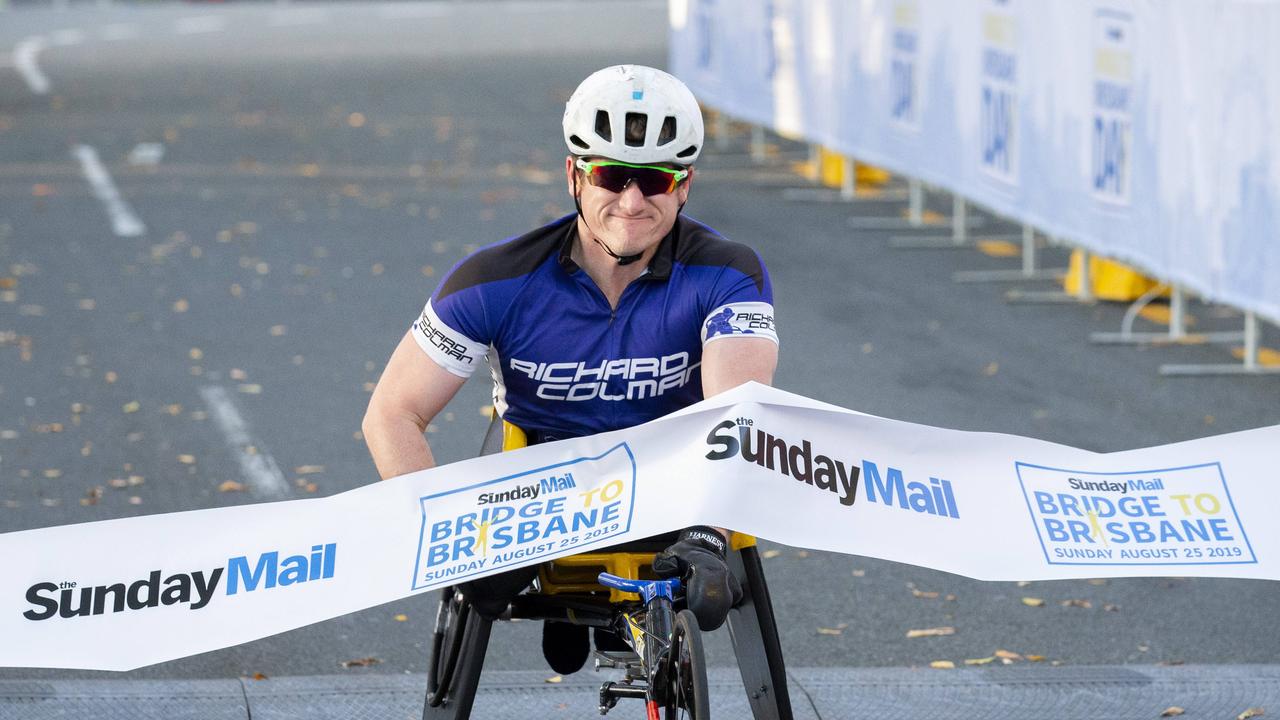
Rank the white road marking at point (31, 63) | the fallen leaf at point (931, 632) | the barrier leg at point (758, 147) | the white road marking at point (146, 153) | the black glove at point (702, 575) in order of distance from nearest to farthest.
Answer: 1. the black glove at point (702, 575)
2. the fallen leaf at point (931, 632)
3. the white road marking at point (146, 153)
4. the barrier leg at point (758, 147)
5. the white road marking at point (31, 63)

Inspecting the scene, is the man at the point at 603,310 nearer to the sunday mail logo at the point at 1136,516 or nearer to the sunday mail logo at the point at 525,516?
the sunday mail logo at the point at 525,516

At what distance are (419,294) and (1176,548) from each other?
8507 millimetres

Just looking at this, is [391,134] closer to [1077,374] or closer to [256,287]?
[256,287]

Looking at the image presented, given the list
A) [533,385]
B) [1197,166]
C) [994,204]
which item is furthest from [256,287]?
[533,385]

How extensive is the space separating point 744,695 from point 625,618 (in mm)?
1746

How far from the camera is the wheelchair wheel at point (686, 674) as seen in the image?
3766 millimetres

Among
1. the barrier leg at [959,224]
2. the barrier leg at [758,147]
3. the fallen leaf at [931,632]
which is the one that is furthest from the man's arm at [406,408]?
the barrier leg at [758,147]

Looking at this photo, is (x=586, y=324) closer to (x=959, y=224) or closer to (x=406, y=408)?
(x=406, y=408)

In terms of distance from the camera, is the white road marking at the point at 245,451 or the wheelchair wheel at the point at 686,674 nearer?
the wheelchair wheel at the point at 686,674

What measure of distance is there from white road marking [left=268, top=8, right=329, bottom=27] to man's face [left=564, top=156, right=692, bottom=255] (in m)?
37.5

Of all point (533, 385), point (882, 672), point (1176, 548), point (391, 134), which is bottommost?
point (391, 134)

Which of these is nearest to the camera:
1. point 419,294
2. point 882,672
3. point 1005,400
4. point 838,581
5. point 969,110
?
point 882,672

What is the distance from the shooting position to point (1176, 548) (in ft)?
14.3

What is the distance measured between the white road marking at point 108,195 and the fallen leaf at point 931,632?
9.42 metres
